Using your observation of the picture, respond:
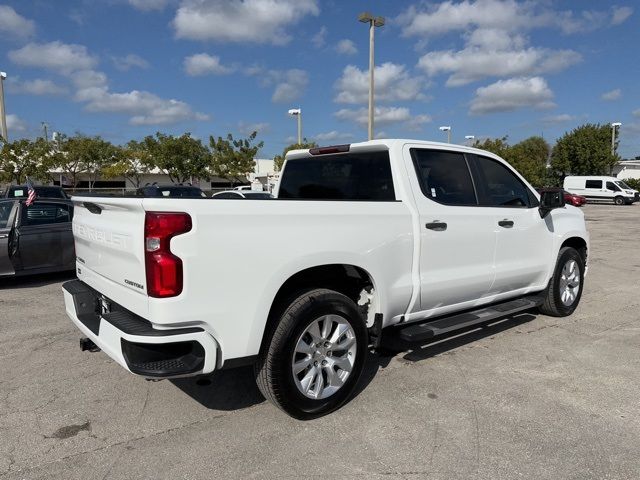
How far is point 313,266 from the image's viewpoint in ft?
11.0

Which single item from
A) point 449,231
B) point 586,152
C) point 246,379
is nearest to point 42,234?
point 246,379

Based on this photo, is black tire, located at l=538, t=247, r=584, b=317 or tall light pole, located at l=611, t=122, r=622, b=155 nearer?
black tire, located at l=538, t=247, r=584, b=317

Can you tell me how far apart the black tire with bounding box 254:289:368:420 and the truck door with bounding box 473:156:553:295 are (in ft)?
6.41

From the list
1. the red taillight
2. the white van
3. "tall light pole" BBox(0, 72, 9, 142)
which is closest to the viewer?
the red taillight

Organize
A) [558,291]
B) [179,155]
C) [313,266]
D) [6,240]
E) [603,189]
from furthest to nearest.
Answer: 1. [179,155]
2. [603,189]
3. [6,240]
4. [558,291]
5. [313,266]

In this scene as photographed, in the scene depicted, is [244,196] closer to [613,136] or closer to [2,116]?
[2,116]

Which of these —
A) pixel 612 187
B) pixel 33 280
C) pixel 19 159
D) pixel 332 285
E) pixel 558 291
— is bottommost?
pixel 33 280

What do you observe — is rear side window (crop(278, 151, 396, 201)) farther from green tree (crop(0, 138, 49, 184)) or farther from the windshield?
green tree (crop(0, 138, 49, 184))

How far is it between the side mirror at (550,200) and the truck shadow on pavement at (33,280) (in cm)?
739

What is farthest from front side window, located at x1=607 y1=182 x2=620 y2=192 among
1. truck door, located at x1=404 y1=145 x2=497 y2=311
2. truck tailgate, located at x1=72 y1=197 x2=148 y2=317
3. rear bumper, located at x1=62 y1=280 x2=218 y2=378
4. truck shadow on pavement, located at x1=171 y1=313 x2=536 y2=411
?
rear bumper, located at x1=62 y1=280 x2=218 y2=378

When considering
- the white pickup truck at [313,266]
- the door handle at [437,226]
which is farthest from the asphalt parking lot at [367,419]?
the door handle at [437,226]

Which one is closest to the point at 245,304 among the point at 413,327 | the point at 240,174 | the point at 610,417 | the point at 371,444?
the point at 371,444

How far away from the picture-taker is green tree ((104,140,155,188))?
46.6m

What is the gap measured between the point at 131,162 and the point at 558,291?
159 ft
